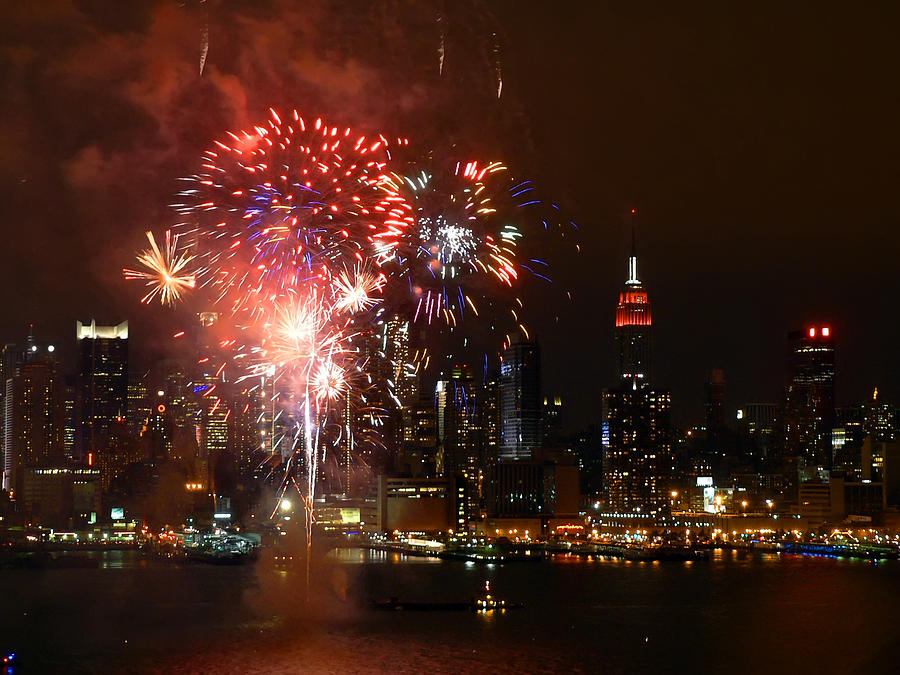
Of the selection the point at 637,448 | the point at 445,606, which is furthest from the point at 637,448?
the point at 445,606

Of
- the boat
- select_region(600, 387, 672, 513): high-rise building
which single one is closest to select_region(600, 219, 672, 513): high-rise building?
select_region(600, 387, 672, 513): high-rise building

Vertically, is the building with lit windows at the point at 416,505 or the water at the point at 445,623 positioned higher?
the building with lit windows at the point at 416,505

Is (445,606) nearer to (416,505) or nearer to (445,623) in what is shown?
(445,623)

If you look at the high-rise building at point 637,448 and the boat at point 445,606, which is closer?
the boat at point 445,606

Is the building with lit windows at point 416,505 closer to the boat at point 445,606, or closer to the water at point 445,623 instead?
the water at point 445,623

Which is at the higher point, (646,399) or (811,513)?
(646,399)

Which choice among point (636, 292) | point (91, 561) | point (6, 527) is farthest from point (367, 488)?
point (636, 292)

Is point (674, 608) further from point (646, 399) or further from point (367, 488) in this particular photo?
point (646, 399)

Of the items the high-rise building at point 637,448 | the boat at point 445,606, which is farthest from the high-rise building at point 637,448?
the boat at point 445,606
